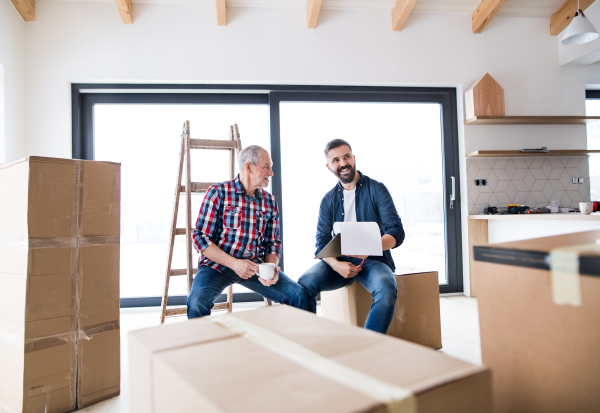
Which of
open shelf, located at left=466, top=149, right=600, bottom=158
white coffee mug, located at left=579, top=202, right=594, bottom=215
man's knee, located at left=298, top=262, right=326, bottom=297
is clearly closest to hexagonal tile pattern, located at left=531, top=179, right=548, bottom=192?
open shelf, located at left=466, top=149, right=600, bottom=158

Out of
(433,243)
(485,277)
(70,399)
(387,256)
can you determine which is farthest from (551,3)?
(70,399)

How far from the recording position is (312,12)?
2789 millimetres

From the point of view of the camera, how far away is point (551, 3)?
307cm

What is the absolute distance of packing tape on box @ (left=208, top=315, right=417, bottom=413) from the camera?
0.39 metres

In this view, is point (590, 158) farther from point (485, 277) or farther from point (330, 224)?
point (485, 277)

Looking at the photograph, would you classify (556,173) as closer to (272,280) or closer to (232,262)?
(272,280)

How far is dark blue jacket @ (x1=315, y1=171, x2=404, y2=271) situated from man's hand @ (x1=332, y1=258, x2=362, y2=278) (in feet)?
0.49

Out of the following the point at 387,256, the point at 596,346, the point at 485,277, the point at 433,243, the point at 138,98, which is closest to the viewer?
the point at 596,346

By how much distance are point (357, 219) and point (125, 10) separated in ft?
7.33

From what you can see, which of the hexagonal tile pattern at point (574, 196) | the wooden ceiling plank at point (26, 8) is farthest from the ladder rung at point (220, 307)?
the hexagonal tile pattern at point (574, 196)

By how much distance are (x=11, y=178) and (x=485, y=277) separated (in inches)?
62.2

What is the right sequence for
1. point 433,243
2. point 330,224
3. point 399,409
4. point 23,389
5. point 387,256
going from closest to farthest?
point 399,409
point 23,389
point 387,256
point 330,224
point 433,243

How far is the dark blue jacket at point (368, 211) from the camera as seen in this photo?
77.4 inches

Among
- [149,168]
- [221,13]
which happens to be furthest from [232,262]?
[221,13]
